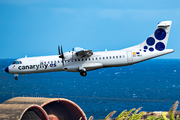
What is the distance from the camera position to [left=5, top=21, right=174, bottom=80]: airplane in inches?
2330

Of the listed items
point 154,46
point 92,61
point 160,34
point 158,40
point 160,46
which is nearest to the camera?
point 92,61

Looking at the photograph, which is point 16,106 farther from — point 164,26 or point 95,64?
point 164,26

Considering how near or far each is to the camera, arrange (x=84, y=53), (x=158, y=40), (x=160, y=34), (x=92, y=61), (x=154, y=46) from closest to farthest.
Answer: (x=84, y=53) → (x=92, y=61) → (x=154, y=46) → (x=158, y=40) → (x=160, y=34)

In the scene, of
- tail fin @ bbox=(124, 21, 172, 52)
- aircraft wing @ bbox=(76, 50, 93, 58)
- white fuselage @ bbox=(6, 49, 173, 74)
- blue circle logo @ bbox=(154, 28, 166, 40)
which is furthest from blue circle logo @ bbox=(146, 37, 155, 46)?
aircraft wing @ bbox=(76, 50, 93, 58)

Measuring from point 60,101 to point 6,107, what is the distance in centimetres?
2735

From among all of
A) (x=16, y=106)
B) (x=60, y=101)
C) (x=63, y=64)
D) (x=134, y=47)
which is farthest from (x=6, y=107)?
(x=134, y=47)

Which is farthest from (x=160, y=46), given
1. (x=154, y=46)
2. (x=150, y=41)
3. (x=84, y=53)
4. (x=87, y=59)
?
(x=84, y=53)

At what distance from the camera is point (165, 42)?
6356 cm

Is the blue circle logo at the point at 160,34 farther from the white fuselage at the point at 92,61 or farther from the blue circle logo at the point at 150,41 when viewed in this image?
the white fuselage at the point at 92,61

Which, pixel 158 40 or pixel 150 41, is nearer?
pixel 158 40

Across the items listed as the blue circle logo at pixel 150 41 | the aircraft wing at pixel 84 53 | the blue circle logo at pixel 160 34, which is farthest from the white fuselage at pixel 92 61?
the blue circle logo at pixel 160 34

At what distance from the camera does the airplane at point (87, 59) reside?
59.2 meters

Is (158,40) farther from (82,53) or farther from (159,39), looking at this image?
(82,53)

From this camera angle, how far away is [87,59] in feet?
195
